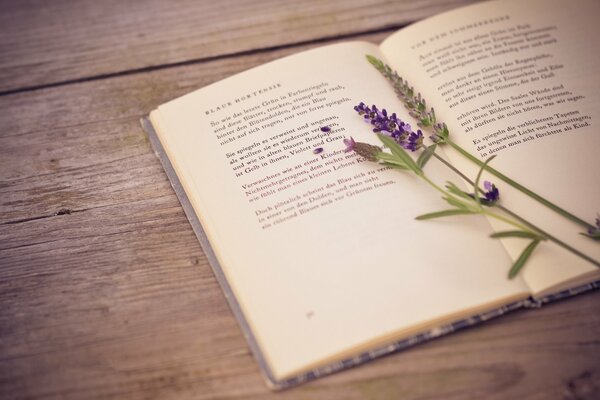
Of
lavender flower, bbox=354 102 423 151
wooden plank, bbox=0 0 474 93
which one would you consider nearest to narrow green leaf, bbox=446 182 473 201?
lavender flower, bbox=354 102 423 151

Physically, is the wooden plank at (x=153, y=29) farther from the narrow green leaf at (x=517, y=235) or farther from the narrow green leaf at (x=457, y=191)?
the narrow green leaf at (x=517, y=235)

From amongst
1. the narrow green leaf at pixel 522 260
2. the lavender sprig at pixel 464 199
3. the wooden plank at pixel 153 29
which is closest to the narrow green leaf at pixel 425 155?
the lavender sprig at pixel 464 199

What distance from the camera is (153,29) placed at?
139 centimetres

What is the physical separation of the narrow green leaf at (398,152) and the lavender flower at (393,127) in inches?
2.0

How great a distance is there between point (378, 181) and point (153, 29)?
740mm

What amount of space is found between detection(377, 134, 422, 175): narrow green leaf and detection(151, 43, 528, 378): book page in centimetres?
5

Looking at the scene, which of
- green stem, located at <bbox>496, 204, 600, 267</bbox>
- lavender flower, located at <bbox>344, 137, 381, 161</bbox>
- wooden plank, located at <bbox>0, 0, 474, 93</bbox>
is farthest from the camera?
wooden plank, located at <bbox>0, 0, 474, 93</bbox>

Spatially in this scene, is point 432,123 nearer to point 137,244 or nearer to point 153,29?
point 137,244

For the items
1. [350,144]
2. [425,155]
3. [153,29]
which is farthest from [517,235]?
[153,29]

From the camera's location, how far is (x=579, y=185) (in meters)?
0.98

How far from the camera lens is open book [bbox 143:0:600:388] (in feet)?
2.93

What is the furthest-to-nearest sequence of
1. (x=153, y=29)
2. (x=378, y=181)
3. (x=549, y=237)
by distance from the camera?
(x=153, y=29) → (x=378, y=181) → (x=549, y=237)

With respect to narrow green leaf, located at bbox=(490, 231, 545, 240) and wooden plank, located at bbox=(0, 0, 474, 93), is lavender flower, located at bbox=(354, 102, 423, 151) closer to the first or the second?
narrow green leaf, located at bbox=(490, 231, 545, 240)

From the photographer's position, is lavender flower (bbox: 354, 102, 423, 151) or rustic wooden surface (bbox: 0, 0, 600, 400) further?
lavender flower (bbox: 354, 102, 423, 151)
